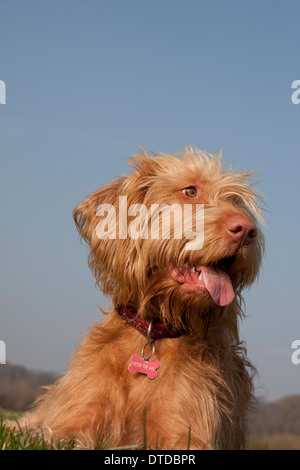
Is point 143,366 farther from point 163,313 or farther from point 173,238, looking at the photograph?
point 173,238

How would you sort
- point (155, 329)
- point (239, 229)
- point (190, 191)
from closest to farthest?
point (239, 229) < point (155, 329) < point (190, 191)

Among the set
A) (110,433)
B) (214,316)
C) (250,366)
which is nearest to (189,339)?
(214,316)

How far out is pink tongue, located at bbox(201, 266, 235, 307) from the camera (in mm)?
4781

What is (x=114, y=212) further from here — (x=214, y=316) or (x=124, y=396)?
(x=124, y=396)

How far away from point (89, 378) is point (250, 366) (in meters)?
2.03

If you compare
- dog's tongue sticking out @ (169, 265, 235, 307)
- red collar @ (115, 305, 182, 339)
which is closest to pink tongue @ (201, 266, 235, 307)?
dog's tongue sticking out @ (169, 265, 235, 307)

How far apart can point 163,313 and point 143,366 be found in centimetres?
48

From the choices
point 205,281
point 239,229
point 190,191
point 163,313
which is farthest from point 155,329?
point 190,191

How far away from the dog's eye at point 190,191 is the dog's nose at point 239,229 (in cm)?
58

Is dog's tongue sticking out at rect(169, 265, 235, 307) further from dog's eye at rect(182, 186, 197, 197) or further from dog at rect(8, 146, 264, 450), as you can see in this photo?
dog's eye at rect(182, 186, 197, 197)

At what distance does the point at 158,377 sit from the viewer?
4.85 m

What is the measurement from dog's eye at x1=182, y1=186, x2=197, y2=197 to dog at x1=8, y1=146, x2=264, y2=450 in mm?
10

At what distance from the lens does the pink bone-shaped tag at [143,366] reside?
15.8ft

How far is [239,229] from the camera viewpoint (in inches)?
182
